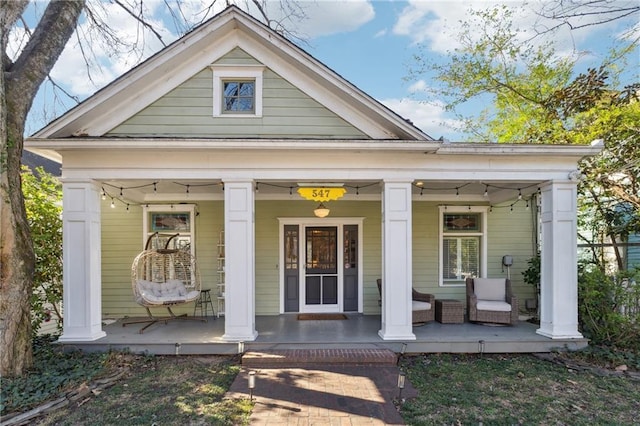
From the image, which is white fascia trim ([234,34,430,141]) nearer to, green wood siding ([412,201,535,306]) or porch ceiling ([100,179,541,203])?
porch ceiling ([100,179,541,203])

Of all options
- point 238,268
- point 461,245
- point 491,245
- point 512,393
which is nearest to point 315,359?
point 238,268

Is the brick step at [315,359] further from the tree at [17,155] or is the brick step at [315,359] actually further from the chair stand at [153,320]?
the tree at [17,155]

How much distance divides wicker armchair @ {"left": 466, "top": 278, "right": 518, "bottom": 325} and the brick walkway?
2423 mm

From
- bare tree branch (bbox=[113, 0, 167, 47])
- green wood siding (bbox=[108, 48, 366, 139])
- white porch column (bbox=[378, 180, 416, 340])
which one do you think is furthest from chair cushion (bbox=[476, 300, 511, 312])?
bare tree branch (bbox=[113, 0, 167, 47])

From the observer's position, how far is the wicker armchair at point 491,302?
19.9 feet

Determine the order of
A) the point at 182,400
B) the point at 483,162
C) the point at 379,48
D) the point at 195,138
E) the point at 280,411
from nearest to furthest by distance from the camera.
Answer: the point at 280,411 < the point at 182,400 < the point at 195,138 < the point at 483,162 < the point at 379,48

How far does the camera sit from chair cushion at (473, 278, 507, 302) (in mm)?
6496

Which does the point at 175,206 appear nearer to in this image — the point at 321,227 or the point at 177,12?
the point at 321,227

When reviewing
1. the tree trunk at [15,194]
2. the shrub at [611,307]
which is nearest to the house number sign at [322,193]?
the tree trunk at [15,194]

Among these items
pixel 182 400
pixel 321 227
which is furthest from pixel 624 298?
pixel 182 400

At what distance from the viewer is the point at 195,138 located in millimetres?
4926

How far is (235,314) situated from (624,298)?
5947 millimetres

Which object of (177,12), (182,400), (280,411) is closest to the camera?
(280,411)

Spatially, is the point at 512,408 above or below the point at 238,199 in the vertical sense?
below
